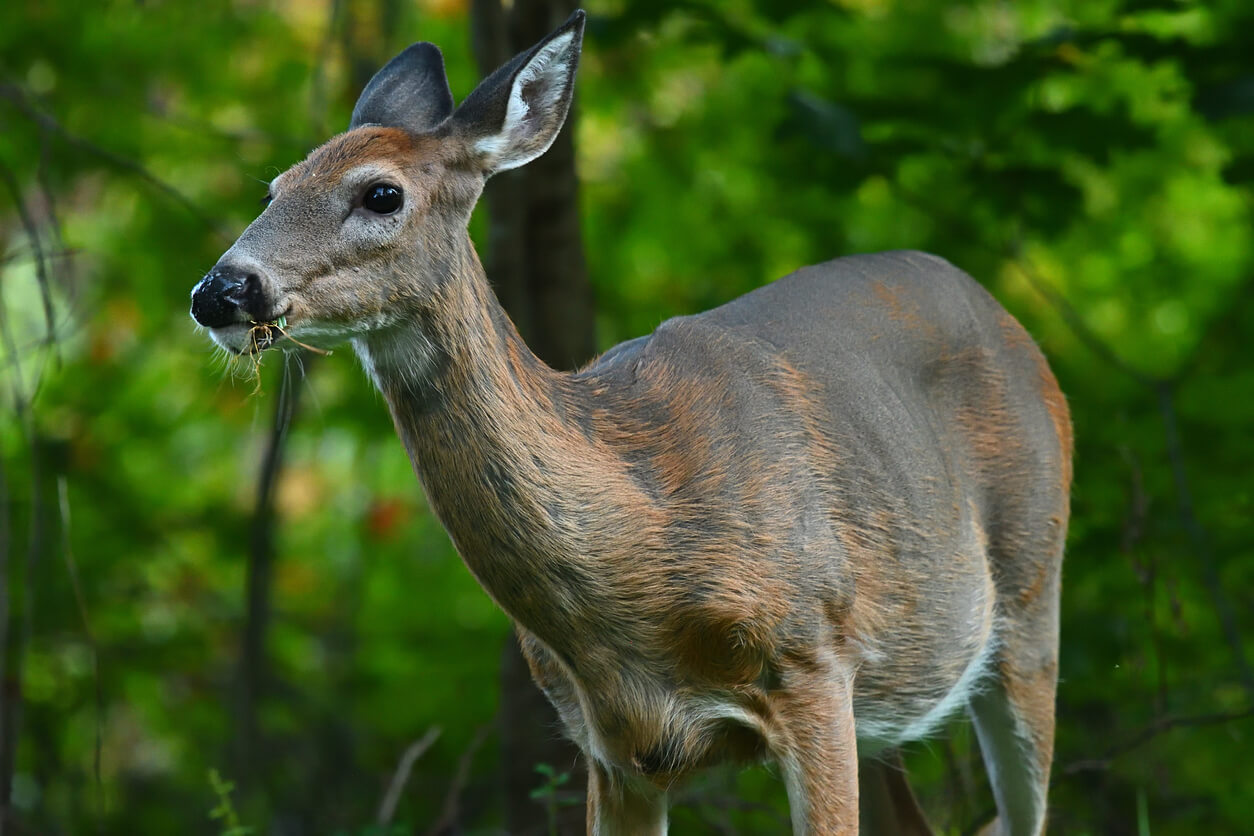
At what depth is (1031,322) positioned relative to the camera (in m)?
8.30

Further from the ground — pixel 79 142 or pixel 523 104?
pixel 79 142

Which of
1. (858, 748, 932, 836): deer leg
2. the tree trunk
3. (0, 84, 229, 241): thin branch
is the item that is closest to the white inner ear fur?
(0, 84, 229, 241): thin branch

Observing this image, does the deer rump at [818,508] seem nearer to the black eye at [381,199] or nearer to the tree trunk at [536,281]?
the black eye at [381,199]

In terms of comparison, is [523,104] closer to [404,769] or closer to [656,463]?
[656,463]

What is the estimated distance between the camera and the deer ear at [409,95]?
4465 mm

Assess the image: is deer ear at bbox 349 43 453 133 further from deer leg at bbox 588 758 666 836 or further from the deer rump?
deer leg at bbox 588 758 666 836

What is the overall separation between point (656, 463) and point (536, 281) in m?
2.30

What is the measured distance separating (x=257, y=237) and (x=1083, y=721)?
17.6 feet

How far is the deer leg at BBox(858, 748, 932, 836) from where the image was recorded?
543 cm

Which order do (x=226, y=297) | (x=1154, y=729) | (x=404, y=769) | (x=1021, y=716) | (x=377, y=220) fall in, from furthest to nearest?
(x=1154, y=729) < (x=404, y=769) < (x=1021, y=716) < (x=377, y=220) < (x=226, y=297)

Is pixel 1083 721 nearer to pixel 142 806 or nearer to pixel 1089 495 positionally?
pixel 1089 495

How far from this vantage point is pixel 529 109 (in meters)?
4.12

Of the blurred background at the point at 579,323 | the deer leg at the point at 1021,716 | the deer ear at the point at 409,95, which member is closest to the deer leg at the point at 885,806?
the deer leg at the point at 1021,716

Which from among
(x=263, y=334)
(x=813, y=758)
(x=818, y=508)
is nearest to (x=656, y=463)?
(x=818, y=508)
